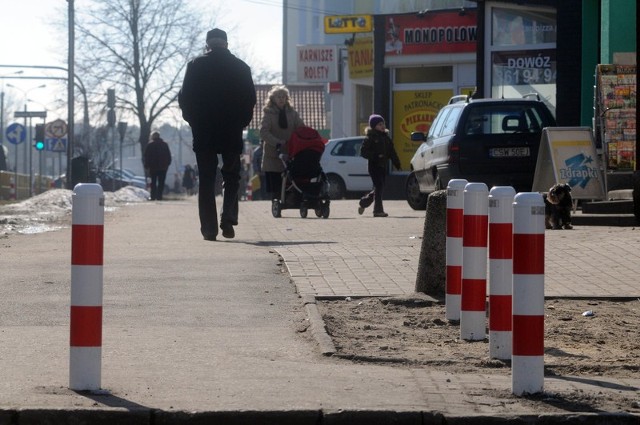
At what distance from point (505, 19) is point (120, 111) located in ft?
153

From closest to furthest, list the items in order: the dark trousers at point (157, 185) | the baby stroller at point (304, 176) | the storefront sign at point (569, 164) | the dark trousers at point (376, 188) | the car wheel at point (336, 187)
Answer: the storefront sign at point (569, 164) → the baby stroller at point (304, 176) → the dark trousers at point (376, 188) → the car wheel at point (336, 187) → the dark trousers at point (157, 185)

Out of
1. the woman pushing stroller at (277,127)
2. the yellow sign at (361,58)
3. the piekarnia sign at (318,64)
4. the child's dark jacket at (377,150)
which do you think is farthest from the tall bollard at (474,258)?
the piekarnia sign at (318,64)

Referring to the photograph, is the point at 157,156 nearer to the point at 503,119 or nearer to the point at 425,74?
the point at 425,74

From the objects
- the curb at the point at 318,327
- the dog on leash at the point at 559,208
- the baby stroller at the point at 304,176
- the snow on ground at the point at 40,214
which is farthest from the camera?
the baby stroller at the point at 304,176

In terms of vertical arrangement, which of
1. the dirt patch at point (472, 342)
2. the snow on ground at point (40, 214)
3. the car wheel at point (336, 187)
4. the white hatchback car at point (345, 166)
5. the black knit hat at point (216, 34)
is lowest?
the dirt patch at point (472, 342)

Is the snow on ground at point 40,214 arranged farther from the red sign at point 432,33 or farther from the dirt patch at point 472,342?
the red sign at point 432,33

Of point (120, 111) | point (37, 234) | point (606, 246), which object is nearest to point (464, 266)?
point (606, 246)

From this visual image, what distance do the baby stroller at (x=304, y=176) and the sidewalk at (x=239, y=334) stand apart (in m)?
3.80

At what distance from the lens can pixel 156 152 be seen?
34219 mm

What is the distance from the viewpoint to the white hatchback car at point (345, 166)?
31.8 m

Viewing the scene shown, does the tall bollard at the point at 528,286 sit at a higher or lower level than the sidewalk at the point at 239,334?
higher

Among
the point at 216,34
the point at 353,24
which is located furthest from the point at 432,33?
the point at 216,34

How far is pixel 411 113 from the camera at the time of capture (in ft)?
113

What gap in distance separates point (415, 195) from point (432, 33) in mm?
11447
